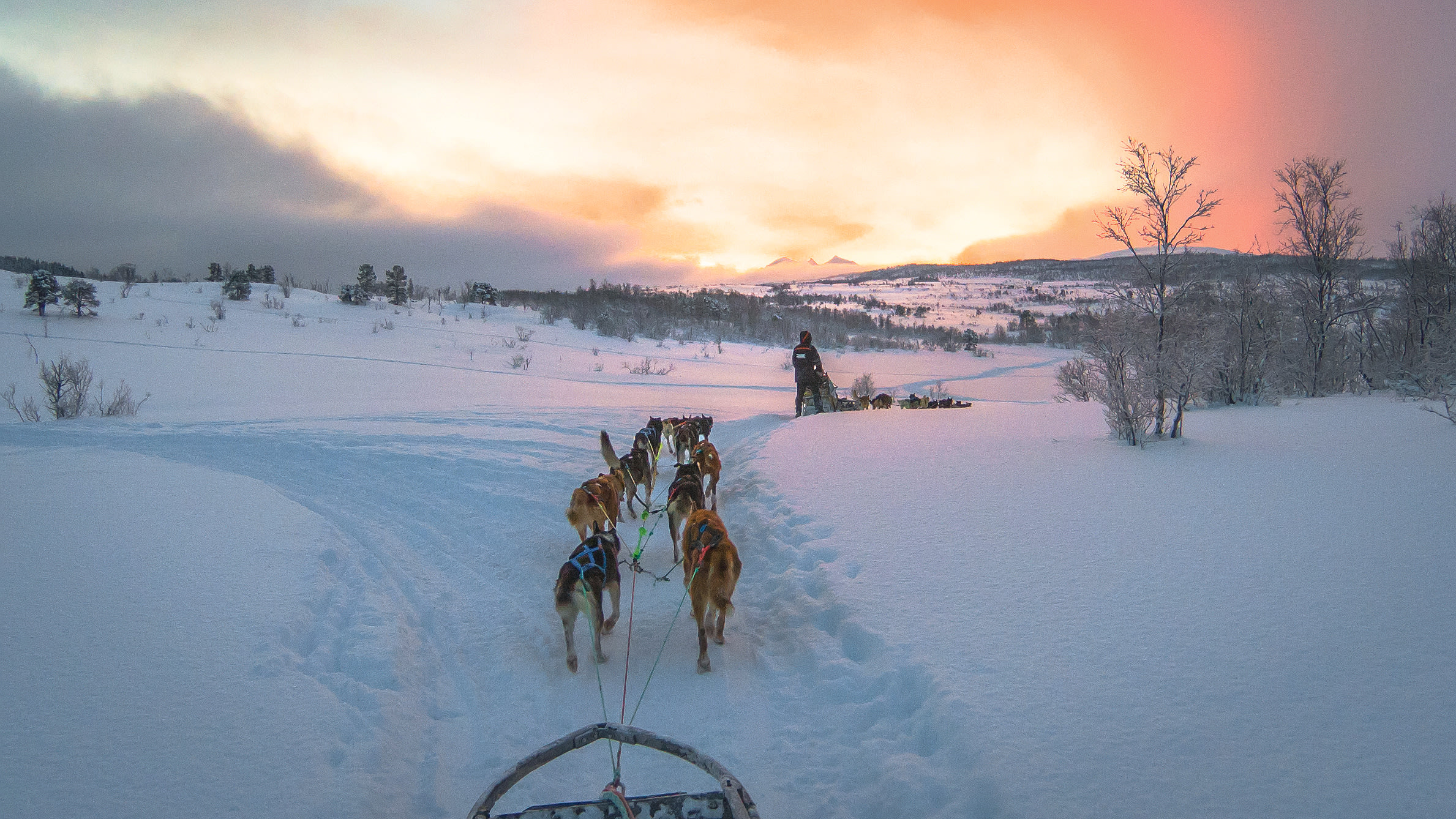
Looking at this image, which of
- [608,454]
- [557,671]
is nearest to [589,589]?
[557,671]

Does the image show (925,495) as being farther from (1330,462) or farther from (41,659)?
(41,659)

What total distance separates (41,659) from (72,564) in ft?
5.08

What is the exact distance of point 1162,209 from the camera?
7527 mm

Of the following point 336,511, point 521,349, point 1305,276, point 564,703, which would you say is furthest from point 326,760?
point 521,349

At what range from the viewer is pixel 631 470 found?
7.31 metres

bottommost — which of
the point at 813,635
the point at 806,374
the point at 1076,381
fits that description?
the point at 813,635

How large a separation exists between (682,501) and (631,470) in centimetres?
181

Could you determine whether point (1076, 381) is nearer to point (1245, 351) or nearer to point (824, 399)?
point (1245, 351)

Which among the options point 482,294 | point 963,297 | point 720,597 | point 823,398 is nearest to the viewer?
point 720,597

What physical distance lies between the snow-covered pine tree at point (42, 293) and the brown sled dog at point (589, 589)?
27706 mm

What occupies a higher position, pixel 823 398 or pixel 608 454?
pixel 823 398

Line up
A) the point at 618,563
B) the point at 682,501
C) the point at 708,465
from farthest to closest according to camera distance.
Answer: the point at 708,465 → the point at 682,501 → the point at 618,563

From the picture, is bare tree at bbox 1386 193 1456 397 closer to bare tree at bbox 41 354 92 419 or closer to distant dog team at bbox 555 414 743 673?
distant dog team at bbox 555 414 743 673

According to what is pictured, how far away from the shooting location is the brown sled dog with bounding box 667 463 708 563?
5.65m
